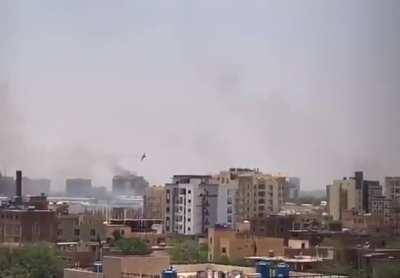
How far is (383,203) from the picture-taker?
8172 mm

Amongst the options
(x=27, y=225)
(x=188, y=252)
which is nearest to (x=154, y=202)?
(x=27, y=225)

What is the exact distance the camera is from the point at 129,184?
10188 mm

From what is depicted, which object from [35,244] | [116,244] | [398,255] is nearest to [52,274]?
[35,244]

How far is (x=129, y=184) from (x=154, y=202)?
0.39 m

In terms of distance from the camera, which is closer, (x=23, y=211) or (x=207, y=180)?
(x=23, y=211)

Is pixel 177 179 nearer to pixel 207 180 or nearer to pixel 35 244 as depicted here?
pixel 207 180

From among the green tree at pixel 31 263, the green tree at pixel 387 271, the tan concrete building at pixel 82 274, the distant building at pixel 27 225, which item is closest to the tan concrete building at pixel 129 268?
the tan concrete building at pixel 82 274

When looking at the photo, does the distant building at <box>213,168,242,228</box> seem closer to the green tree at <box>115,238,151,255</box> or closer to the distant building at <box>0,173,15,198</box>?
the distant building at <box>0,173,15,198</box>

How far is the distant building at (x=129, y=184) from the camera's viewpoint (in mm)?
9922

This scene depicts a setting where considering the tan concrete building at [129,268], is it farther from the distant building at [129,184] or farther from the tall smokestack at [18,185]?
the distant building at [129,184]

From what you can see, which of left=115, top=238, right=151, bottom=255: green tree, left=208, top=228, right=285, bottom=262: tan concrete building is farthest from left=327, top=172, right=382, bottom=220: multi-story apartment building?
left=115, top=238, right=151, bottom=255: green tree

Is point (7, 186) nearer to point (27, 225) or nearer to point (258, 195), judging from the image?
point (27, 225)

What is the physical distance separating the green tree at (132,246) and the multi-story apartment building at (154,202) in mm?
2835

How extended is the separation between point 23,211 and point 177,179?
206 centimetres
